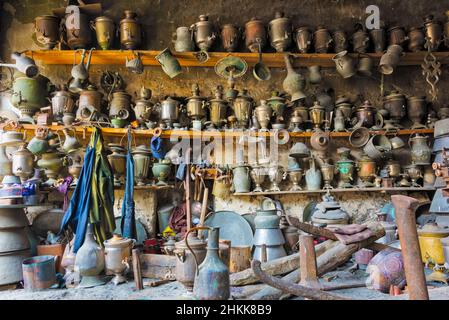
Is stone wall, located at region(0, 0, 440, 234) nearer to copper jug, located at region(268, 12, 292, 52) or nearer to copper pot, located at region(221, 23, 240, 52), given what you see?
copper pot, located at region(221, 23, 240, 52)

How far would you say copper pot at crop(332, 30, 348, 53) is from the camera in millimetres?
4496

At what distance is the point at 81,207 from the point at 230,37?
2735 millimetres

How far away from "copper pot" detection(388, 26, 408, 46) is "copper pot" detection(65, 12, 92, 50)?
395 cm

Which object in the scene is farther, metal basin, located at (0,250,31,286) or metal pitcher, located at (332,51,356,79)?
metal pitcher, located at (332,51,356,79)

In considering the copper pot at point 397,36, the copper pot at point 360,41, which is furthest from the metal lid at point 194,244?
the copper pot at point 397,36

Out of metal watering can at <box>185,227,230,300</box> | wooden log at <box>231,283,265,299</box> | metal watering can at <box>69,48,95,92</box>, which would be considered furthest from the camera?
metal watering can at <box>69,48,95,92</box>

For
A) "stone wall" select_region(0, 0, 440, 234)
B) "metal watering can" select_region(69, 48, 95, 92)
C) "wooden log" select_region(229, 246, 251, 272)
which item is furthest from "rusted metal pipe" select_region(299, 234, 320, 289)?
"metal watering can" select_region(69, 48, 95, 92)

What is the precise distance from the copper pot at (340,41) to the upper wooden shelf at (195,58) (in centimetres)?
20

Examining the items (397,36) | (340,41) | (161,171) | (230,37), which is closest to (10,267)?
(161,171)

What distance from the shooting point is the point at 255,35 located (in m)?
4.35

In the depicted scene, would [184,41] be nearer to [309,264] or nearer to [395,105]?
[395,105]

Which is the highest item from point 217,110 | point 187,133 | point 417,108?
point 217,110

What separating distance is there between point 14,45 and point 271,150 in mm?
3696

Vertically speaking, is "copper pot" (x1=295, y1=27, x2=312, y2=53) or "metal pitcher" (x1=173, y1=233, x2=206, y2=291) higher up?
"copper pot" (x1=295, y1=27, x2=312, y2=53)
